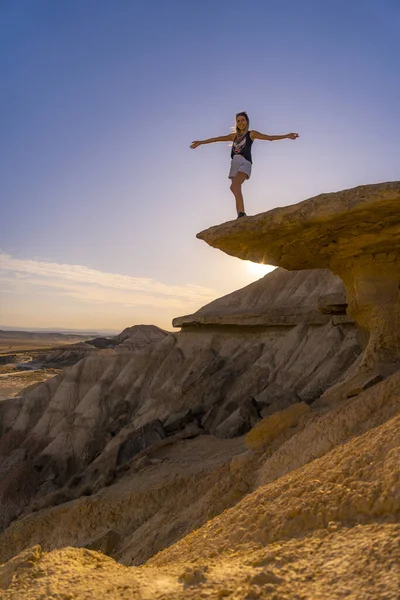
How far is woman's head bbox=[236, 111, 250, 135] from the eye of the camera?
6.94 m

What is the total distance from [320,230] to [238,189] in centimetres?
145

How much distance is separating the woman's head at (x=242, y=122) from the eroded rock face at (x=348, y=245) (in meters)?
1.40

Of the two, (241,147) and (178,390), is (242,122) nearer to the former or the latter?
(241,147)

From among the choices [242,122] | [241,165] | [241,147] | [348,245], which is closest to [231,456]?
[348,245]

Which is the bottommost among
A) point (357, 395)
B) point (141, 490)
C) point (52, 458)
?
point (52, 458)

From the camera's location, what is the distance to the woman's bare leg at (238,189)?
6.96m

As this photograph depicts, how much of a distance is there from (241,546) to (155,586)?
794 millimetres

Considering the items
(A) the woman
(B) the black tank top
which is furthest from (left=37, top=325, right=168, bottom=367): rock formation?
(B) the black tank top

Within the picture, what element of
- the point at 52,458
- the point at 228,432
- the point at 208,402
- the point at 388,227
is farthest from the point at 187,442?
the point at 388,227

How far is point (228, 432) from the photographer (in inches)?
424

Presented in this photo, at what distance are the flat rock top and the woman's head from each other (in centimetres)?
139

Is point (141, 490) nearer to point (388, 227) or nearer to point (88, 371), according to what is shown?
point (388, 227)

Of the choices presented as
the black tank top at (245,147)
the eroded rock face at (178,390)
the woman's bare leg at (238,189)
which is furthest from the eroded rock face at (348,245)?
the eroded rock face at (178,390)

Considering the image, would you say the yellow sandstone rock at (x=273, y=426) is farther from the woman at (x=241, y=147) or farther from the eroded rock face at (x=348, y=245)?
the woman at (x=241, y=147)
